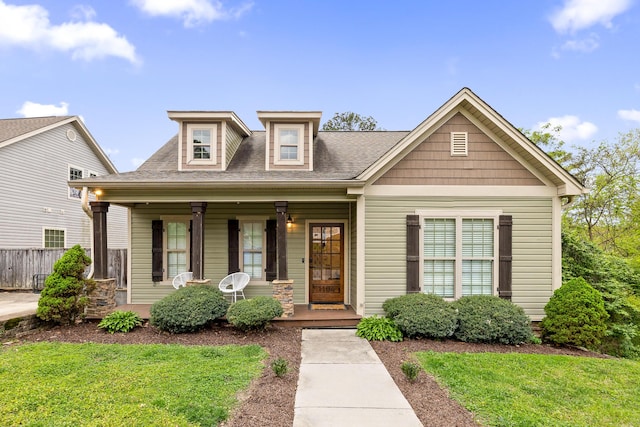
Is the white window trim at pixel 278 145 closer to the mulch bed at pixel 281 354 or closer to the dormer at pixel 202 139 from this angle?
the dormer at pixel 202 139

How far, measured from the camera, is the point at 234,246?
8.33m

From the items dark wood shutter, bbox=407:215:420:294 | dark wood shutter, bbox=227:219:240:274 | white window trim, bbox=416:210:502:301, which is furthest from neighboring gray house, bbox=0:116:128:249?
white window trim, bbox=416:210:502:301

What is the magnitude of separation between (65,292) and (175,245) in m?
2.47

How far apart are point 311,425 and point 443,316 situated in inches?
149

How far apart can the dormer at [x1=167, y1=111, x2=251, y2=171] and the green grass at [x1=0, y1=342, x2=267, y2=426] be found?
4.36m

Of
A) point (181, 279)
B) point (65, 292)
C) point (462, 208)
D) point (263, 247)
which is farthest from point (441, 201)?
point (65, 292)

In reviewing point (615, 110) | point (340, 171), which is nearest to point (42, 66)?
point (340, 171)

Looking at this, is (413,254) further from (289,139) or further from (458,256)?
(289,139)

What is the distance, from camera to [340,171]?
26.0ft

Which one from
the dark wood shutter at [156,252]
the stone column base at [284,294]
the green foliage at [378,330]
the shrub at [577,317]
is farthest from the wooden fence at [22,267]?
the shrub at [577,317]

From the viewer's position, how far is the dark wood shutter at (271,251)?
829 centimetres

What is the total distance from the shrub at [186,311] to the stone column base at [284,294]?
1096 mm

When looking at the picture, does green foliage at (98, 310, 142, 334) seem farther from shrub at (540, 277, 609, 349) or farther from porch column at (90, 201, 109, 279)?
shrub at (540, 277, 609, 349)

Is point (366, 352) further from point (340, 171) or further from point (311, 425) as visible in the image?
point (340, 171)
